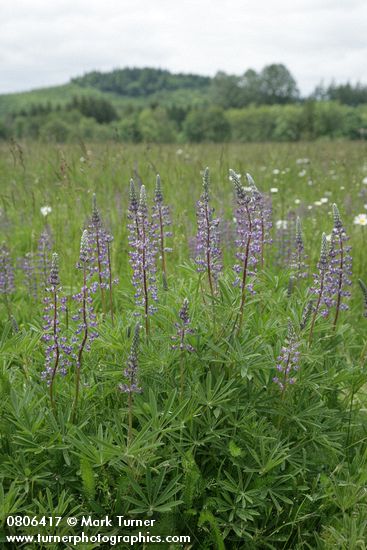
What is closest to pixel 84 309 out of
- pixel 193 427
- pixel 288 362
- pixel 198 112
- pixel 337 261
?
pixel 193 427

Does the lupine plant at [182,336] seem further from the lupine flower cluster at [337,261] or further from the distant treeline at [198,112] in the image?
the distant treeline at [198,112]

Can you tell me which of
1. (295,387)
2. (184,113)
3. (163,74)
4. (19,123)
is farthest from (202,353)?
(163,74)

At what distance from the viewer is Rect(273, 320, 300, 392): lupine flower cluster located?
2.08 metres

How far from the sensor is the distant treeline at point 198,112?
18.8 metres

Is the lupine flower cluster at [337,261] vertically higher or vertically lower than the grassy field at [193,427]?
higher

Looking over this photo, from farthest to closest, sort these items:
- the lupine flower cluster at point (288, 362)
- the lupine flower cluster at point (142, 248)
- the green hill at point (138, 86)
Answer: the green hill at point (138, 86), the lupine flower cluster at point (142, 248), the lupine flower cluster at point (288, 362)

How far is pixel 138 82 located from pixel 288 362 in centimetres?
18161

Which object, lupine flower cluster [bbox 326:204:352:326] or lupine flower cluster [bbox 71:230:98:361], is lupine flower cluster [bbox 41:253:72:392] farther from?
lupine flower cluster [bbox 326:204:352:326]

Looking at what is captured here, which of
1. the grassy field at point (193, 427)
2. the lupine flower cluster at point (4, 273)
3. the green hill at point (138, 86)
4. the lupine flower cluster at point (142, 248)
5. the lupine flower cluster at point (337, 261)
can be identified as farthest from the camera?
the green hill at point (138, 86)

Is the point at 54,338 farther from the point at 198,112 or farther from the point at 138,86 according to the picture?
the point at 138,86

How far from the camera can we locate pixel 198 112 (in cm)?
5591

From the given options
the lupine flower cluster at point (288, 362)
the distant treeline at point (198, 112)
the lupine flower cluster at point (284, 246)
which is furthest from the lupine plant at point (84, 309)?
the distant treeline at point (198, 112)

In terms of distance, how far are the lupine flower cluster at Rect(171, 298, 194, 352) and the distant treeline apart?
537 cm

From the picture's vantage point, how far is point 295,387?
227cm
